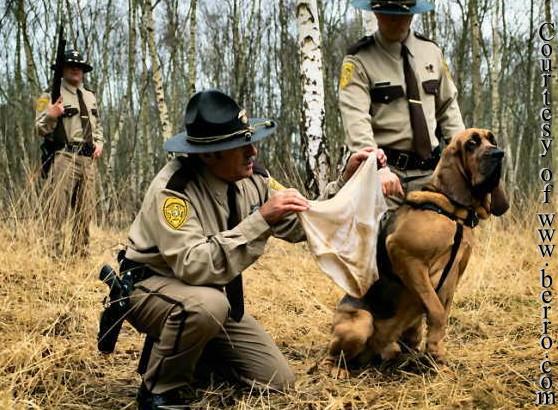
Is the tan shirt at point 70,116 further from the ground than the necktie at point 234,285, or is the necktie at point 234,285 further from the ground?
the tan shirt at point 70,116

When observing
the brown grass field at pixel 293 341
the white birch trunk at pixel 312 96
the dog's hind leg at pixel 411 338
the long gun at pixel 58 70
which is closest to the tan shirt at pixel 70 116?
the long gun at pixel 58 70

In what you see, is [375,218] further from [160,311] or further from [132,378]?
[132,378]

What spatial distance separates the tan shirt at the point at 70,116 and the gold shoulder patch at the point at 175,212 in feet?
14.5

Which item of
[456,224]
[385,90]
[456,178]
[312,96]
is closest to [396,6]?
[385,90]

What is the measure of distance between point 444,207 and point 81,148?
5107 mm

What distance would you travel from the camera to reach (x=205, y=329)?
288 centimetres

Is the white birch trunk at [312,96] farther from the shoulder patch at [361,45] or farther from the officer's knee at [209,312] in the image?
the officer's knee at [209,312]

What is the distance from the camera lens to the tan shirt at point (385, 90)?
349 centimetres

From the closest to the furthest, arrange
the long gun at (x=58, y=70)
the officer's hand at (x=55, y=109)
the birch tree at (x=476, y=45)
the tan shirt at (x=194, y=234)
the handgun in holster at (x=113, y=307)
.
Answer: the tan shirt at (x=194, y=234)
the handgun in holster at (x=113, y=307)
the long gun at (x=58, y=70)
the officer's hand at (x=55, y=109)
the birch tree at (x=476, y=45)

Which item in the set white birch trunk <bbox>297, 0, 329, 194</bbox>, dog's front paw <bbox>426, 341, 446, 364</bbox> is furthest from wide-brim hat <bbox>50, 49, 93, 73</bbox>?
dog's front paw <bbox>426, 341, 446, 364</bbox>

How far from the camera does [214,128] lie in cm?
296

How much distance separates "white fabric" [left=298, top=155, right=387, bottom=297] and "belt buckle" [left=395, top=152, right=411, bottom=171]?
1.50 ft

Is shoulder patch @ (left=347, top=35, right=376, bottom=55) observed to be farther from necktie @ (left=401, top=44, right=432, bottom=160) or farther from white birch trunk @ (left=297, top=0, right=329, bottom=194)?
white birch trunk @ (left=297, top=0, right=329, bottom=194)

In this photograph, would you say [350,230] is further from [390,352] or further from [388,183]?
[390,352]
